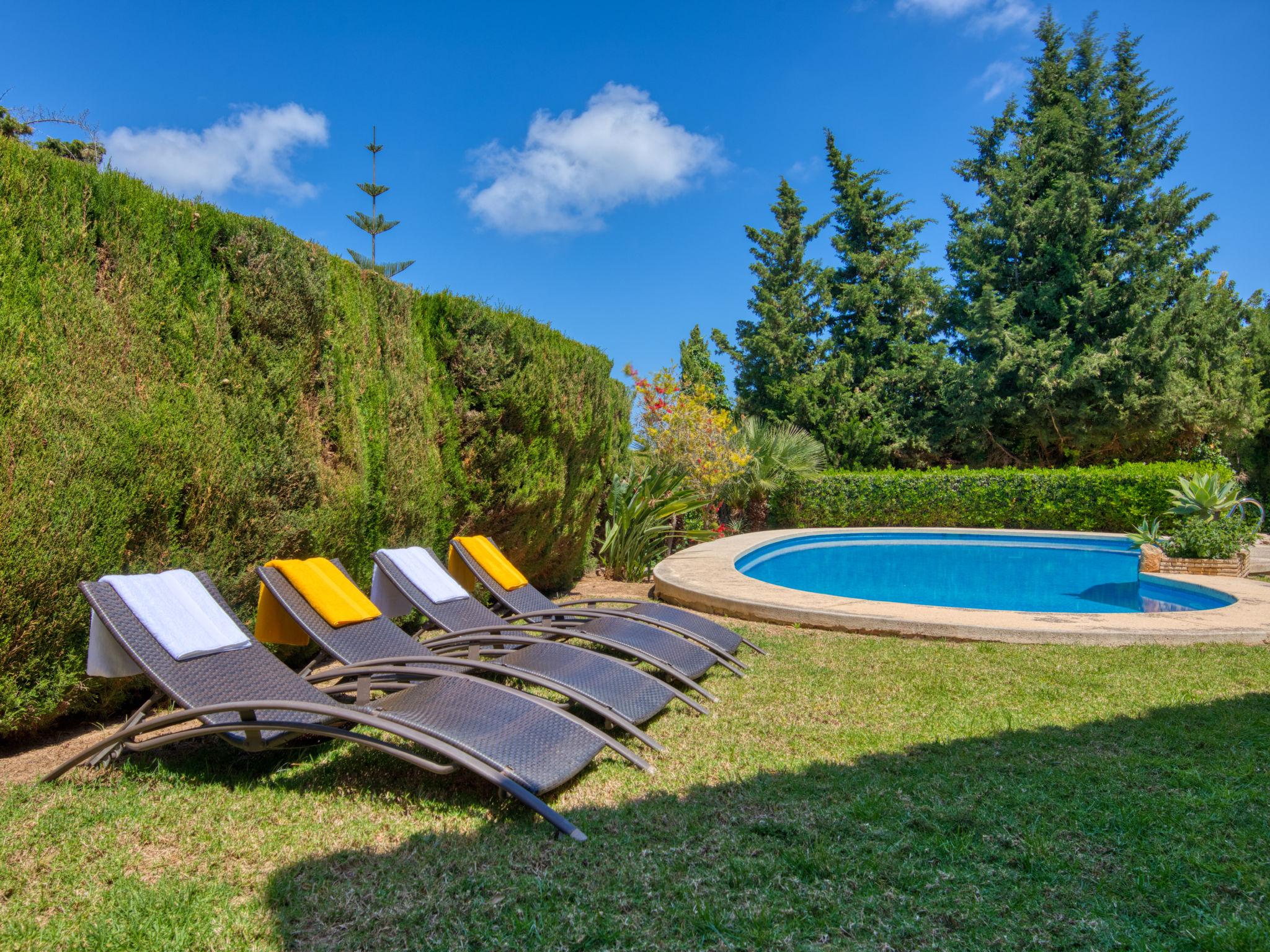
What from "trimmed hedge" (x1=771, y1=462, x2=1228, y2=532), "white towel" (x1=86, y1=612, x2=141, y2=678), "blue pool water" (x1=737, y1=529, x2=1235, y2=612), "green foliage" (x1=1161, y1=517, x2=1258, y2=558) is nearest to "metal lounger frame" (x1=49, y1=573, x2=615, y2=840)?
"white towel" (x1=86, y1=612, x2=141, y2=678)

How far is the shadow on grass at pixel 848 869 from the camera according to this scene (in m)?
2.32

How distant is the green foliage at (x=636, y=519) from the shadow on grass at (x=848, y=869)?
23.1ft

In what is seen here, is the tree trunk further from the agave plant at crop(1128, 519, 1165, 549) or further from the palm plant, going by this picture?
the agave plant at crop(1128, 519, 1165, 549)

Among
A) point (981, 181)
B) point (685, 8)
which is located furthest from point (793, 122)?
point (981, 181)

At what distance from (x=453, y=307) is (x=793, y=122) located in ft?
45.0

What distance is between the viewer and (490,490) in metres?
7.50

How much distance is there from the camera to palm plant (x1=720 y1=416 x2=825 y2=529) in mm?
16609

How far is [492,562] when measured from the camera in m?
6.65

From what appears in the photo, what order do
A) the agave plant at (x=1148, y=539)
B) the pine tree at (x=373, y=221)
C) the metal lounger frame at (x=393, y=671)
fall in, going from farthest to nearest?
the pine tree at (x=373, y=221)
the agave plant at (x=1148, y=539)
the metal lounger frame at (x=393, y=671)

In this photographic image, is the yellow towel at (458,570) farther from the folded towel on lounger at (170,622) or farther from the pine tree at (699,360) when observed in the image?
the pine tree at (699,360)

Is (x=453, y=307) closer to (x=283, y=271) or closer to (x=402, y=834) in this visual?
(x=283, y=271)

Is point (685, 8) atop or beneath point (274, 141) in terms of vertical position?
beneath

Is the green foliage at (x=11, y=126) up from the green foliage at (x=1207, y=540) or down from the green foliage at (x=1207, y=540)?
up

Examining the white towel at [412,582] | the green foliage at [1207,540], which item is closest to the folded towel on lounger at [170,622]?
the white towel at [412,582]
